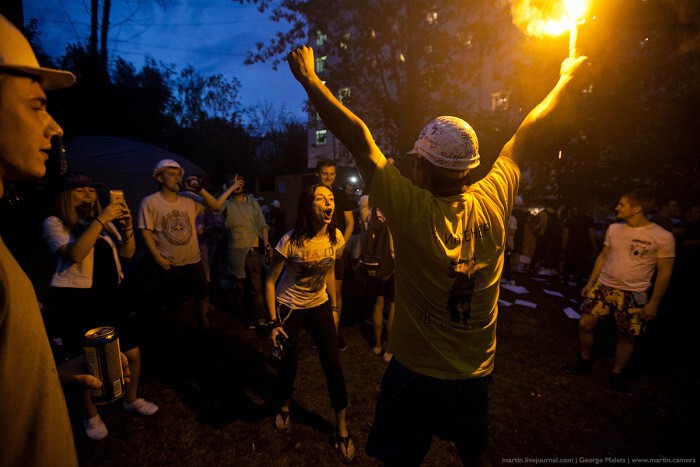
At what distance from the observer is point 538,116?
265cm

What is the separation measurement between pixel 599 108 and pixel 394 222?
15917mm

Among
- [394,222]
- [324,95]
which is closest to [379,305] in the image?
[394,222]

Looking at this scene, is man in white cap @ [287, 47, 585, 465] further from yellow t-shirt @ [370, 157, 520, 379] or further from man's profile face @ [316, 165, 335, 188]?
man's profile face @ [316, 165, 335, 188]

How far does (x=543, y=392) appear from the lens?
4344 millimetres

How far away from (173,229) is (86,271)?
1.83m

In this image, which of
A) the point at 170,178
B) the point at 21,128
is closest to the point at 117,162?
the point at 170,178

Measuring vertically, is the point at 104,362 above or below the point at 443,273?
below

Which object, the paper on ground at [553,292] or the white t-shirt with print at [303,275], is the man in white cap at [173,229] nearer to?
the white t-shirt with print at [303,275]

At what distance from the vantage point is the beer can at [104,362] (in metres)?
1.74

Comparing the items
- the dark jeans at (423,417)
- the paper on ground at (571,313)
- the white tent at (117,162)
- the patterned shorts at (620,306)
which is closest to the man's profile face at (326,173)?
the dark jeans at (423,417)

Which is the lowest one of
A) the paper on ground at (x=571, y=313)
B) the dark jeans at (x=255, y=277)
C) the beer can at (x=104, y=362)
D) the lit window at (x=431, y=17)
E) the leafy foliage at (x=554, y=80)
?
the paper on ground at (x=571, y=313)

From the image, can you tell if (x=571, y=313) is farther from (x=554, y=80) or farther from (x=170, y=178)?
(x=554, y=80)

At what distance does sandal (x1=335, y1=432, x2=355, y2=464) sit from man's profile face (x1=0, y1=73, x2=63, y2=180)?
126 inches

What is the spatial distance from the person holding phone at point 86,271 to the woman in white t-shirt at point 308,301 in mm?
1545
